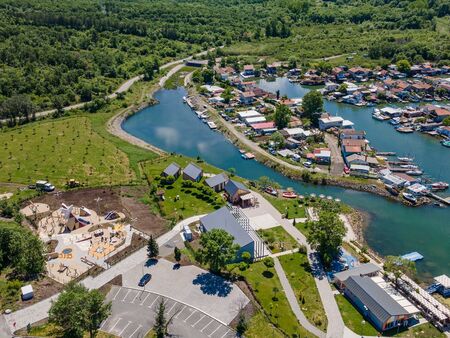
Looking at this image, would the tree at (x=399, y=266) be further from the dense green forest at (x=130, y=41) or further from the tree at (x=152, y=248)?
the dense green forest at (x=130, y=41)

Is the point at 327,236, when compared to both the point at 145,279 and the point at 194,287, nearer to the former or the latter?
the point at 194,287

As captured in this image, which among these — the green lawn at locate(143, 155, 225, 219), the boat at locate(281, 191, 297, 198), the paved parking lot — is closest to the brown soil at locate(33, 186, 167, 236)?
the green lawn at locate(143, 155, 225, 219)

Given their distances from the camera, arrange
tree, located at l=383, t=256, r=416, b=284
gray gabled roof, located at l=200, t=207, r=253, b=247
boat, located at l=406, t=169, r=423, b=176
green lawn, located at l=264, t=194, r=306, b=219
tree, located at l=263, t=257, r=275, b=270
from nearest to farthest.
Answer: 1. tree, located at l=383, t=256, r=416, b=284
2. tree, located at l=263, t=257, r=275, b=270
3. gray gabled roof, located at l=200, t=207, r=253, b=247
4. green lawn, located at l=264, t=194, r=306, b=219
5. boat, located at l=406, t=169, r=423, b=176

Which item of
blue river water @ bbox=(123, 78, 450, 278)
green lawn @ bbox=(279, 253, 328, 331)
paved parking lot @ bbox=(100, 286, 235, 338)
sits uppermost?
paved parking lot @ bbox=(100, 286, 235, 338)

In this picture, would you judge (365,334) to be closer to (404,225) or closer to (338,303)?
(338,303)

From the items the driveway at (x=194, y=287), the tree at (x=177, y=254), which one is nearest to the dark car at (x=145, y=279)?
the driveway at (x=194, y=287)

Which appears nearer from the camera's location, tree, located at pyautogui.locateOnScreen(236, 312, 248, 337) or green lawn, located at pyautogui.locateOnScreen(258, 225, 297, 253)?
tree, located at pyautogui.locateOnScreen(236, 312, 248, 337)

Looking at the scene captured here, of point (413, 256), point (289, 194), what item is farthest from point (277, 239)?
point (413, 256)

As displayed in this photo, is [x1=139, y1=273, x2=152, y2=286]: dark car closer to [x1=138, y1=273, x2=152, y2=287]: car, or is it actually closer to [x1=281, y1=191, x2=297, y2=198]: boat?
[x1=138, y1=273, x2=152, y2=287]: car
